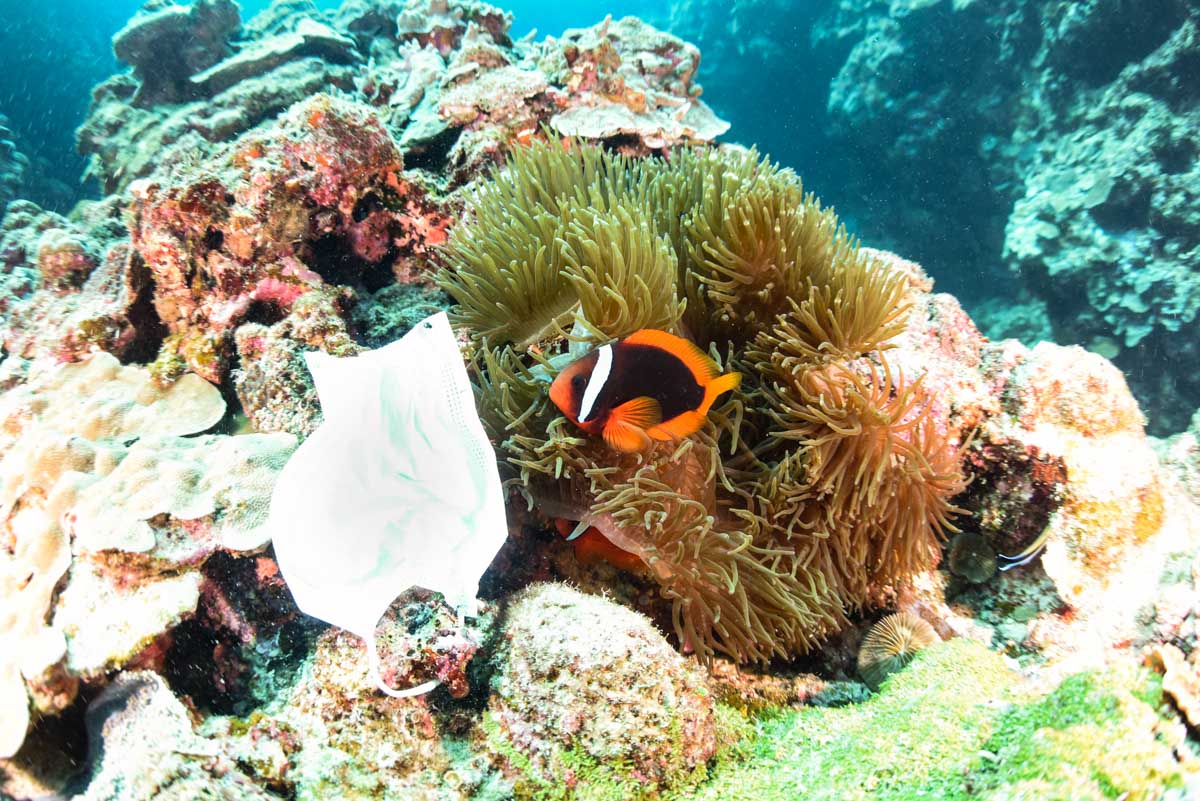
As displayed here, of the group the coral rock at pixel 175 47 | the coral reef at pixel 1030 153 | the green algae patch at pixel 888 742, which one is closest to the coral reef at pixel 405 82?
the coral rock at pixel 175 47

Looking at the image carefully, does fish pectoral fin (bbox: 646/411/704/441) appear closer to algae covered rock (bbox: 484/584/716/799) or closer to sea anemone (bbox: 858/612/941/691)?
algae covered rock (bbox: 484/584/716/799)

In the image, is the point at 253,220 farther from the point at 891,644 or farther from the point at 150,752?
the point at 891,644

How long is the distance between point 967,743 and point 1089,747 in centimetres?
32

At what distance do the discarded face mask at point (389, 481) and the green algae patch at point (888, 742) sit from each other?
3.11ft

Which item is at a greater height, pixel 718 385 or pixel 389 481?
pixel 718 385

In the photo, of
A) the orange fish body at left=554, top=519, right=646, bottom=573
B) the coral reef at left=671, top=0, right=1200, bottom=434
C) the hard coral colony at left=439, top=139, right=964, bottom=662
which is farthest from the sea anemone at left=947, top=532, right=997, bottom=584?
the coral reef at left=671, top=0, right=1200, bottom=434

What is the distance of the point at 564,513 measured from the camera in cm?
212

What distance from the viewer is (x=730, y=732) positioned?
1846mm

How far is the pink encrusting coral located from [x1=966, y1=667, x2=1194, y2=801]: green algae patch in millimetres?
2785

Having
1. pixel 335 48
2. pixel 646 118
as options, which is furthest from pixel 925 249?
pixel 335 48

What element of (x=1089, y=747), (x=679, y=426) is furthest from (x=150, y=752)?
(x=1089, y=747)

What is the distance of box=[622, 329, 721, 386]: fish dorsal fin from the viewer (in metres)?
1.87

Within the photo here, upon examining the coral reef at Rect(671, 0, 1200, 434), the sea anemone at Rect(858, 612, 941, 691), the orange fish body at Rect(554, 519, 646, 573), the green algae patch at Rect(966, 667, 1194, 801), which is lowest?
the orange fish body at Rect(554, 519, 646, 573)

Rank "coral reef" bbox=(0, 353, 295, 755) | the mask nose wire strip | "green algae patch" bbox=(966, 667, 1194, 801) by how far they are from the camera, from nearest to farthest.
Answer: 1. "green algae patch" bbox=(966, 667, 1194, 801)
2. the mask nose wire strip
3. "coral reef" bbox=(0, 353, 295, 755)
